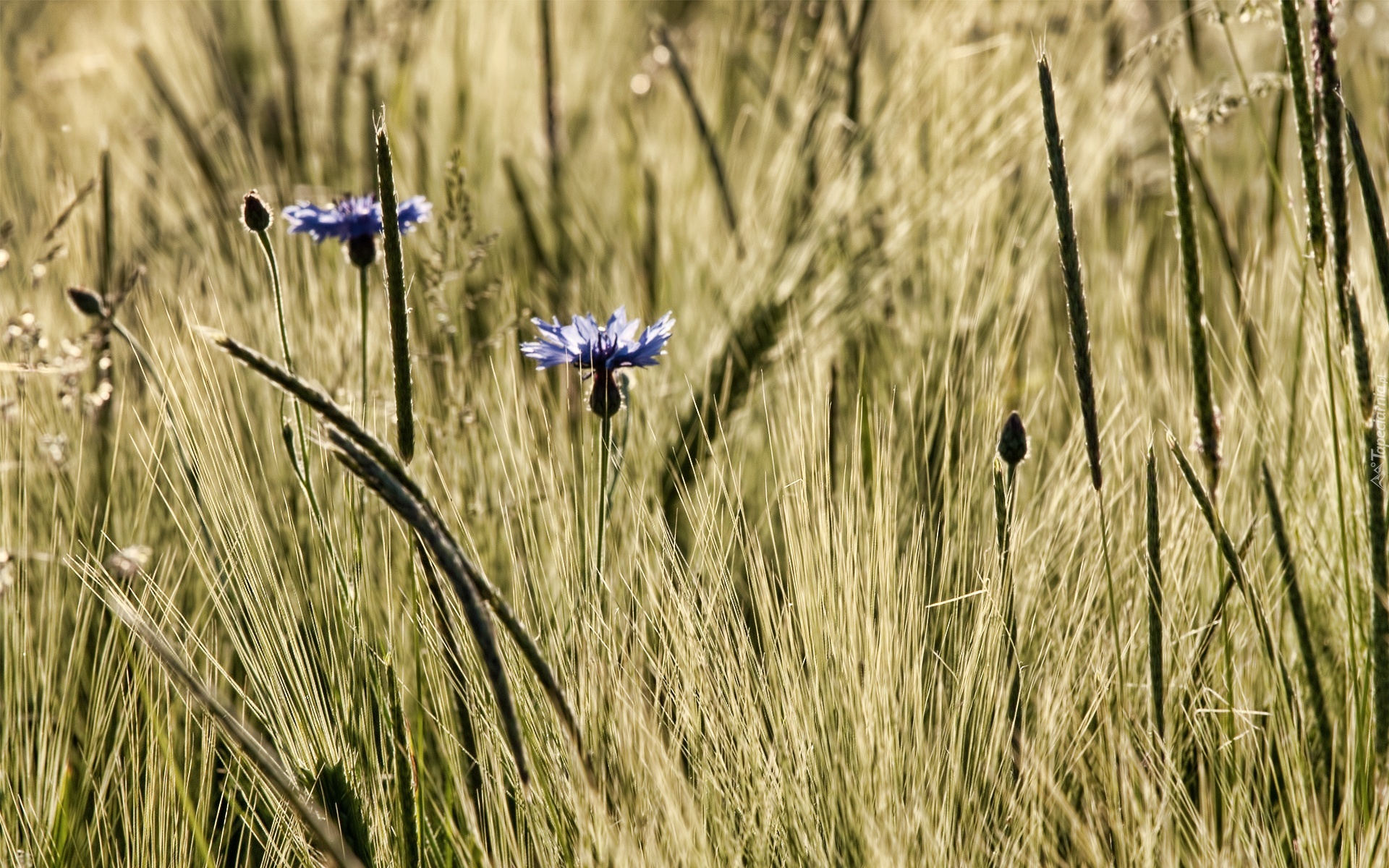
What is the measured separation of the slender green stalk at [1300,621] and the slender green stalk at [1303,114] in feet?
0.38

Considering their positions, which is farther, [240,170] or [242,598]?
[240,170]

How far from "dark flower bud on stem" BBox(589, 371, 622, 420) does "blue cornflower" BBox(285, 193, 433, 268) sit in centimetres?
19

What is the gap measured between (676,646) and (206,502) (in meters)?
0.25

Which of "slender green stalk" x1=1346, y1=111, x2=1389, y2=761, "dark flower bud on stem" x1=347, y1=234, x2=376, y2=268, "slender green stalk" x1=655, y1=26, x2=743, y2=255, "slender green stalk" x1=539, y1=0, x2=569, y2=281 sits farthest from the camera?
"slender green stalk" x1=539, y1=0, x2=569, y2=281

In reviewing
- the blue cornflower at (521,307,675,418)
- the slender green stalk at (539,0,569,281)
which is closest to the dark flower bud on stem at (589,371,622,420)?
the blue cornflower at (521,307,675,418)

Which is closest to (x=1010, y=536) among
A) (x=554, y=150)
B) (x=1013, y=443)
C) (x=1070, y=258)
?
(x=1013, y=443)

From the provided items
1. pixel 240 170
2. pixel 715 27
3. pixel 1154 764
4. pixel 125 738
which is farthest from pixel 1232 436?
pixel 715 27

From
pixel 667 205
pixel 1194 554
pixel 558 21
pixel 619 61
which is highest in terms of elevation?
pixel 558 21

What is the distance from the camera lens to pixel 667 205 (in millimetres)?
1348

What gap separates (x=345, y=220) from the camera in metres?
0.79

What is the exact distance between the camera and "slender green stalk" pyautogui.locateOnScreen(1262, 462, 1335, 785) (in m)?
0.55

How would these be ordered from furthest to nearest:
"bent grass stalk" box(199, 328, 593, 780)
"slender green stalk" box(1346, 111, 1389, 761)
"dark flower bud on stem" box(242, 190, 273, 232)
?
"dark flower bud on stem" box(242, 190, 273, 232) → "slender green stalk" box(1346, 111, 1389, 761) → "bent grass stalk" box(199, 328, 593, 780)

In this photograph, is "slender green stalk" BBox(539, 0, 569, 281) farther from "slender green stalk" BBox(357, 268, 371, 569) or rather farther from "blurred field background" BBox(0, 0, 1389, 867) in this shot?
"slender green stalk" BBox(357, 268, 371, 569)

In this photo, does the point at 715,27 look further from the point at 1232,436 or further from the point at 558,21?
the point at 1232,436
